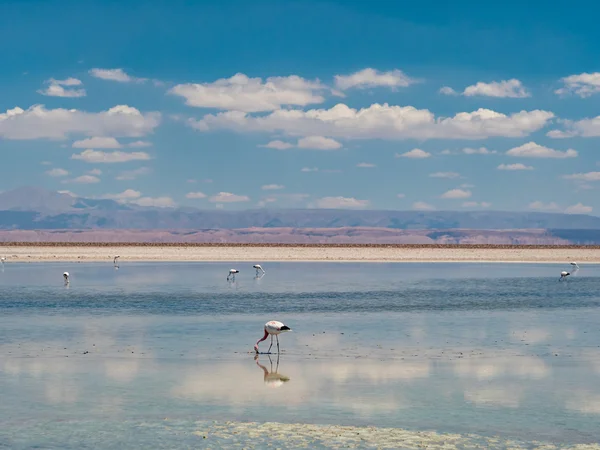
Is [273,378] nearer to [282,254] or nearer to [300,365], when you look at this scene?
[300,365]

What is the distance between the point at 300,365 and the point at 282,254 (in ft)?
269

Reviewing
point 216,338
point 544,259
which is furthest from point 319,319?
point 544,259

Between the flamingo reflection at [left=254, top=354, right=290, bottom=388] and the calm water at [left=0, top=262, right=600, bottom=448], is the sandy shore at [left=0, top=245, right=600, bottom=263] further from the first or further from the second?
the flamingo reflection at [left=254, top=354, right=290, bottom=388]

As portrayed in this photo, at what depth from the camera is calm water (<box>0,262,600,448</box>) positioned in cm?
1580

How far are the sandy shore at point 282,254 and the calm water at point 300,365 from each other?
51.9 meters

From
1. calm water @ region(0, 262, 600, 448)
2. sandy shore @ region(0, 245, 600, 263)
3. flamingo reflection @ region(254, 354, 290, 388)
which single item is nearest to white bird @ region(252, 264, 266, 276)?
calm water @ region(0, 262, 600, 448)

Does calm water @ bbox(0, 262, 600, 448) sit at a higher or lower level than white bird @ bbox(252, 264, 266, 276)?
lower

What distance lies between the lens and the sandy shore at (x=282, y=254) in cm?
9538

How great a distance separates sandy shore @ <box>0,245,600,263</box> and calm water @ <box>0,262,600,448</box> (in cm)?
5194

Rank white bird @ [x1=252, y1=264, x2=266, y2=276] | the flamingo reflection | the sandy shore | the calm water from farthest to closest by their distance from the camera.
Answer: the sandy shore
white bird @ [x1=252, y1=264, x2=266, y2=276]
the flamingo reflection
the calm water

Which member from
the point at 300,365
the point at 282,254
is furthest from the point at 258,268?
the point at 300,365

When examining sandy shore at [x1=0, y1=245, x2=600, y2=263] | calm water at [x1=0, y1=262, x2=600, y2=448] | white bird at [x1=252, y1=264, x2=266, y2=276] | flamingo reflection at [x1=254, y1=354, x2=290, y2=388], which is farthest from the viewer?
sandy shore at [x1=0, y1=245, x2=600, y2=263]

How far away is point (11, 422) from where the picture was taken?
50.8 feet

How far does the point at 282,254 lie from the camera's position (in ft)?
340
